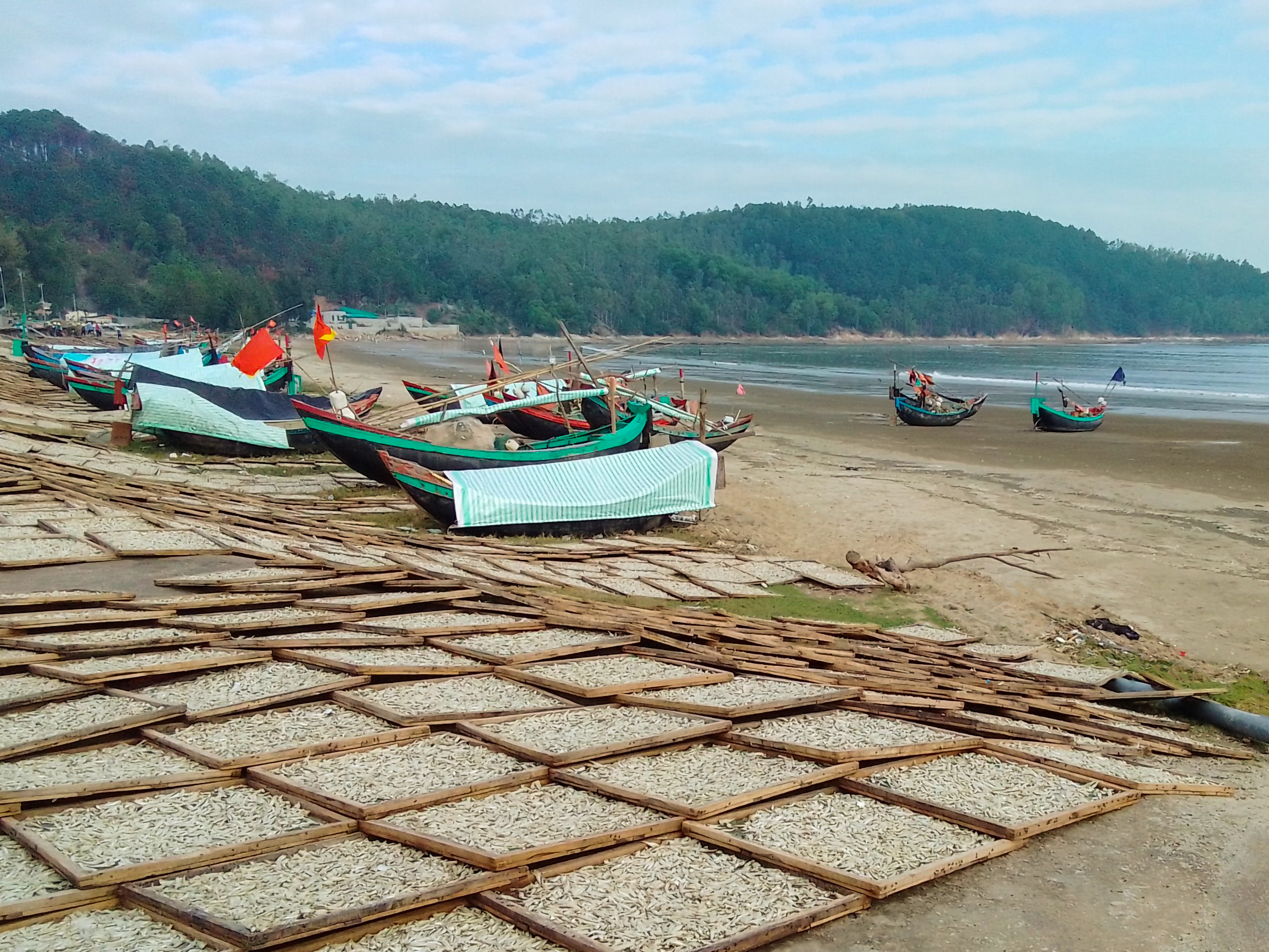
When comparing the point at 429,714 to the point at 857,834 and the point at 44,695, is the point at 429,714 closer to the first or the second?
the point at 44,695

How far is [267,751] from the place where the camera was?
602cm

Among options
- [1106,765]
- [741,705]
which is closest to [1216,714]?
[1106,765]

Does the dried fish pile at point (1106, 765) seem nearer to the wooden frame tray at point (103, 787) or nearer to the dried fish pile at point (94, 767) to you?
the wooden frame tray at point (103, 787)

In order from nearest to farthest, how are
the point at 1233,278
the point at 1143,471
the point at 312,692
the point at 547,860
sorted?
the point at 547,860 < the point at 312,692 < the point at 1143,471 < the point at 1233,278

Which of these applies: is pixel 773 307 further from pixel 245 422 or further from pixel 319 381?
pixel 245 422

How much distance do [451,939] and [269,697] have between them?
2.96 m

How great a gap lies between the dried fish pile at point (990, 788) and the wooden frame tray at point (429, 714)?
2.22 meters

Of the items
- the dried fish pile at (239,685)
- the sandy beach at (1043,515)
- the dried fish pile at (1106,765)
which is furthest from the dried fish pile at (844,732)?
the sandy beach at (1043,515)

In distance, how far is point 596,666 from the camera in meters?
7.88

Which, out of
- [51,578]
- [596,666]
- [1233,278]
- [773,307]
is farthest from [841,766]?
[1233,278]

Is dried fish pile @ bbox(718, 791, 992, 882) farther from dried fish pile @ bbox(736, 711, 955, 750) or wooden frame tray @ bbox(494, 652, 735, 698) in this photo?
wooden frame tray @ bbox(494, 652, 735, 698)

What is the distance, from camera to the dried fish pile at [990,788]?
19.5 ft

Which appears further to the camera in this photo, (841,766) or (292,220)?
(292,220)

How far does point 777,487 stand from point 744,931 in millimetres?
15889
